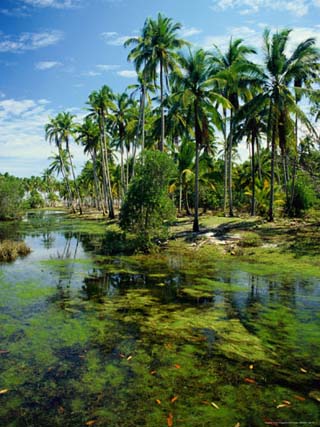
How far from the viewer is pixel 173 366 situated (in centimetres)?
614

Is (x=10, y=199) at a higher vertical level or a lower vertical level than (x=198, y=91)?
lower

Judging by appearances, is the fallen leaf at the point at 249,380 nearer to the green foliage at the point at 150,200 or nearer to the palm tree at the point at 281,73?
the green foliage at the point at 150,200

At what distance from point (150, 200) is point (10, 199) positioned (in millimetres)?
33333

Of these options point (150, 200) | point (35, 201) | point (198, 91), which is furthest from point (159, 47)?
point (35, 201)

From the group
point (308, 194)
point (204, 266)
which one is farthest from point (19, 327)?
point (308, 194)

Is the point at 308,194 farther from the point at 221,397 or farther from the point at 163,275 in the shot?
the point at 221,397

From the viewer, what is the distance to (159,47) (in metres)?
28.2

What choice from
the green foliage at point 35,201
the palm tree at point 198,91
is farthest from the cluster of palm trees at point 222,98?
the green foliage at point 35,201

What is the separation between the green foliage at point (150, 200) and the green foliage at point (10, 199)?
30.3 meters

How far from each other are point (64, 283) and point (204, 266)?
6.32m

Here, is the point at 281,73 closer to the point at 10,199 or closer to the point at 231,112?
the point at 231,112

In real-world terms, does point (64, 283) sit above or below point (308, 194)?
below

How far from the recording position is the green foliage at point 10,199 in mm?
44953

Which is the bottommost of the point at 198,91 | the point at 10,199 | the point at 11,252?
the point at 11,252
